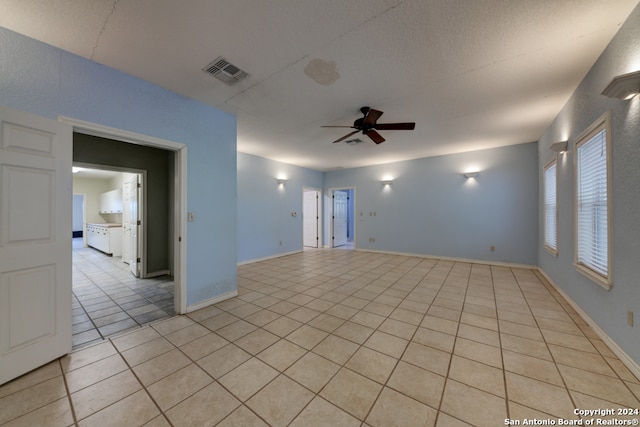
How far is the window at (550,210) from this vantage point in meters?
→ 3.63

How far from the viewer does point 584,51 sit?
2.11 meters

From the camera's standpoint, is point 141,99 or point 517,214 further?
point 517,214

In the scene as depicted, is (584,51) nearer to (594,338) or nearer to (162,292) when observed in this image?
(594,338)

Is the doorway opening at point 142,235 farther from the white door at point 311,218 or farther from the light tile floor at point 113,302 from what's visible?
the white door at point 311,218

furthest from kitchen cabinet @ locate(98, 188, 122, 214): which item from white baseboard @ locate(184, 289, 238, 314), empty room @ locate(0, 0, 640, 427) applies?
white baseboard @ locate(184, 289, 238, 314)

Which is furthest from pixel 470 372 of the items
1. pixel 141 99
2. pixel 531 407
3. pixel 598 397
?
pixel 141 99

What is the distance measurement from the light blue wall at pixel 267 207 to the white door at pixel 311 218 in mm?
739

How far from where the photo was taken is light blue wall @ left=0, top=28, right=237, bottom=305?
186 cm

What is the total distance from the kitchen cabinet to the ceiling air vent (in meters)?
6.66

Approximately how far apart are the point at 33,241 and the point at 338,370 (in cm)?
260

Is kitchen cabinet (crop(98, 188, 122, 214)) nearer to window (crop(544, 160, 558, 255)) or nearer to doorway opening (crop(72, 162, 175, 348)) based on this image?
doorway opening (crop(72, 162, 175, 348))

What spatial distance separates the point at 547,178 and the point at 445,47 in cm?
367

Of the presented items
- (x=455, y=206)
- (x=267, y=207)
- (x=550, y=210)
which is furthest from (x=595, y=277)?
(x=267, y=207)

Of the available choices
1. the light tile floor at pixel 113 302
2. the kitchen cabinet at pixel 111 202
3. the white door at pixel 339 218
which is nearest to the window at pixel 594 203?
the light tile floor at pixel 113 302
